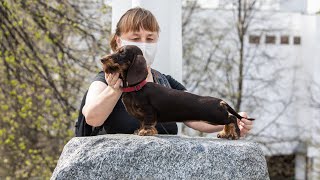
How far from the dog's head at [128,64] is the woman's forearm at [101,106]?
9 centimetres

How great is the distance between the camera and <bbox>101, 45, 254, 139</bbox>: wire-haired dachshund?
267cm

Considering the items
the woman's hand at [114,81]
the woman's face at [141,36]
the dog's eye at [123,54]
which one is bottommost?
the woman's hand at [114,81]

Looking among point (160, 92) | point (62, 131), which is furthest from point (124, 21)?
point (62, 131)

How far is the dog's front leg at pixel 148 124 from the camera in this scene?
2.77m

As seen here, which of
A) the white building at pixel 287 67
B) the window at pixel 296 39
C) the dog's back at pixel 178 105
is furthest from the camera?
the window at pixel 296 39

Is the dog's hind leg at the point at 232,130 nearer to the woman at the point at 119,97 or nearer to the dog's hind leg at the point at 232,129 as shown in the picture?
the dog's hind leg at the point at 232,129

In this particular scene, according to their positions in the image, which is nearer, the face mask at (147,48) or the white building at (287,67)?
the face mask at (147,48)

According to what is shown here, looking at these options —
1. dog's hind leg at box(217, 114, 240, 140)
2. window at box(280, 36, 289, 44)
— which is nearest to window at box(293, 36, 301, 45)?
window at box(280, 36, 289, 44)

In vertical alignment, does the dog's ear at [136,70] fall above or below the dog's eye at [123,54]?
below

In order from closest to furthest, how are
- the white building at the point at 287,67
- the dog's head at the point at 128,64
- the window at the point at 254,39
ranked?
the dog's head at the point at 128,64
the white building at the point at 287,67
the window at the point at 254,39

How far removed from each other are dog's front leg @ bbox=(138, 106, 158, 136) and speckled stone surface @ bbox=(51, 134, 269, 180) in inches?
2.5

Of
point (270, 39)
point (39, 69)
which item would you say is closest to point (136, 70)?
point (39, 69)

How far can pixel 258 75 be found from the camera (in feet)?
48.5

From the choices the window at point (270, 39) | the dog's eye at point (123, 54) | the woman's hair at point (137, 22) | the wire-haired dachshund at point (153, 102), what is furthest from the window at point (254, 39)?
the dog's eye at point (123, 54)
